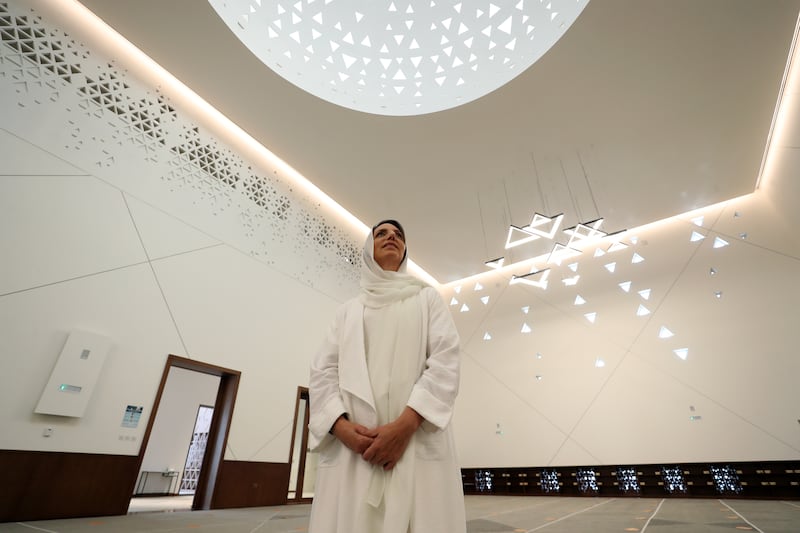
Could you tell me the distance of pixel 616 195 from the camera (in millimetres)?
6039

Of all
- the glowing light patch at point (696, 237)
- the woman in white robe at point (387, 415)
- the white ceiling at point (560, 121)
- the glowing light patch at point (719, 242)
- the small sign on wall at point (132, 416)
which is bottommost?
the woman in white robe at point (387, 415)

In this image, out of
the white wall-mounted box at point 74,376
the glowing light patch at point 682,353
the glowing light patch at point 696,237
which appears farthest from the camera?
the glowing light patch at point 696,237

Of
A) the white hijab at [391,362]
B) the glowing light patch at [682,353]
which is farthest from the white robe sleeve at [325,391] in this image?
the glowing light patch at [682,353]

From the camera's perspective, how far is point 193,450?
23.6ft

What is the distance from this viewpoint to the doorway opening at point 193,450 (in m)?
3.89

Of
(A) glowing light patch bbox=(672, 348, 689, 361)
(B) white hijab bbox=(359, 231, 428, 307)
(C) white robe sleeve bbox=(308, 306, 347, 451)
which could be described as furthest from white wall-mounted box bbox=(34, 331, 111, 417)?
(A) glowing light patch bbox=(672, 348, 689, 361)

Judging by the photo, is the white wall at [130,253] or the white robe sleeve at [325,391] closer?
the white robe sleeve at [325,391]

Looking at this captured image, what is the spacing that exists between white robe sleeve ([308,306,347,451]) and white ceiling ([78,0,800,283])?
4.13 meters

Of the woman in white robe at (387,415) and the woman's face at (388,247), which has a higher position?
the woman's face at (388,247)

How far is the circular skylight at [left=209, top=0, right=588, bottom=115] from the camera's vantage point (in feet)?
13.4

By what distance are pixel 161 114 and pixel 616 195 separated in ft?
21.9

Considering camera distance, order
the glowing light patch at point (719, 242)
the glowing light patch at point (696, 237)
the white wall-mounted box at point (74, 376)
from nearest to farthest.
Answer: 1. the white wall-mounted box at point (74, 376)
2. the glowing light patch at point (719, 242)
3. the glowing light patch at point (696, 237)

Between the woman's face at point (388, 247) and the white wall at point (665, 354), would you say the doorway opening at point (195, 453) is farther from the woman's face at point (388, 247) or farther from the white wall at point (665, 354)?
the woman's face at point (388, 247)

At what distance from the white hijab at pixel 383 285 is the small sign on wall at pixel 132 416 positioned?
338 cm
